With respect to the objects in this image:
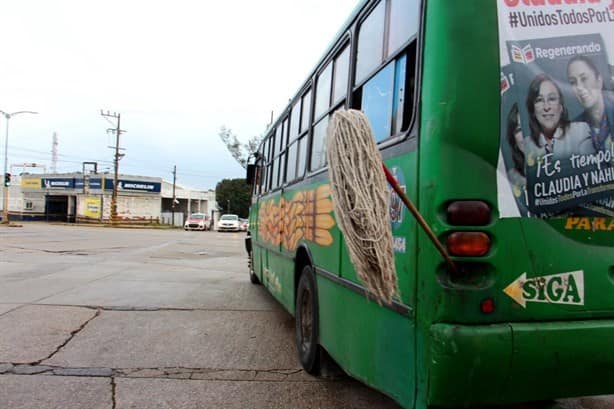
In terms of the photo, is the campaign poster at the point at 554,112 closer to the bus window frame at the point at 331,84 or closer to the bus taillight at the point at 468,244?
the bus taillight at the point at 468,244

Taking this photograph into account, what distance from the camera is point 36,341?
5105mm

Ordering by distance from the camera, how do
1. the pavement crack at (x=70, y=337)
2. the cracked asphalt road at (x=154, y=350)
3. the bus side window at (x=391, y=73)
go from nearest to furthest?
the bus side window at (x=391, y=73) < the cracked asphalt road at (x=154, y=350) < the pavement crack at (x=70, y=337)

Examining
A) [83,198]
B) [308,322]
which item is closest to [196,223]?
[83,198]

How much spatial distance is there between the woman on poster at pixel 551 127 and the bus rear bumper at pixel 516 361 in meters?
0.81

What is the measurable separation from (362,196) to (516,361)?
1.04m

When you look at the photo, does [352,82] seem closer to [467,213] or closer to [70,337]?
[467,213]

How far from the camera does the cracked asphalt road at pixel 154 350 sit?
3654 millimetres

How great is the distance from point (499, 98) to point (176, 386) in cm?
332

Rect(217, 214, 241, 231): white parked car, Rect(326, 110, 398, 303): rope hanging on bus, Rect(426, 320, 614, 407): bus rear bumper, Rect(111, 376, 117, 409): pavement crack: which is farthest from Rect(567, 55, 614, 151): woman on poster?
Rect(217, 214, 241, 231): white parked car

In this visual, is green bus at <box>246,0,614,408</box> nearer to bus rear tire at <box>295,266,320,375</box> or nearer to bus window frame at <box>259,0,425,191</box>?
bus window frame at <box>259,0,425,191</box>

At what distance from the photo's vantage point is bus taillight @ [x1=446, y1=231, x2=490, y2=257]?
2131mm

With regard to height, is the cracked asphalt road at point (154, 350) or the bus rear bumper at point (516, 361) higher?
the bus rear bumper at point (516, 361)

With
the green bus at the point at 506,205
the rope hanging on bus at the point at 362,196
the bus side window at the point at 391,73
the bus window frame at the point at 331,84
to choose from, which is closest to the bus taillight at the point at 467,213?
the green bus at the point at 506,205

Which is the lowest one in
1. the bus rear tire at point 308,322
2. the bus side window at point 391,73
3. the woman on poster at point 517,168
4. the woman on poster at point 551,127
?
the bus rear tire at point 308,322
